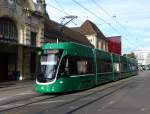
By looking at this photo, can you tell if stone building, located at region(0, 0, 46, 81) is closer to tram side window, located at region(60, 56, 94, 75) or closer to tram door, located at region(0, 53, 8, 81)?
tram door, located at region(0, 53, 8, 81)

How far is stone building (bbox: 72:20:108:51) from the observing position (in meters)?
90.4

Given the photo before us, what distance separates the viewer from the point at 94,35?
90.6 m

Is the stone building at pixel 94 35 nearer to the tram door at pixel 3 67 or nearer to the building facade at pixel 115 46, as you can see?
the building facade at pixel 115 46

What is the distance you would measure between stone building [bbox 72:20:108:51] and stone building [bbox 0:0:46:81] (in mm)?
40850

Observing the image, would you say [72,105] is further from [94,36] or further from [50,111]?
[94,36]

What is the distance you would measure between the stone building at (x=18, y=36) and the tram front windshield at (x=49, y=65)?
1804 cm

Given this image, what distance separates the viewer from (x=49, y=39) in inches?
2199

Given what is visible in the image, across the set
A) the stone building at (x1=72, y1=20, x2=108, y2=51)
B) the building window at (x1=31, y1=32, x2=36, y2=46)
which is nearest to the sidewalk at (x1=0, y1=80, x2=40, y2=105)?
the building window at (x1=31, y1=32, x2=36, y2=46)

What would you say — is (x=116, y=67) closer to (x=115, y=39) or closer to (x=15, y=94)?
(x=15, y=94)

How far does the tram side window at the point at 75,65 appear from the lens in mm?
23062

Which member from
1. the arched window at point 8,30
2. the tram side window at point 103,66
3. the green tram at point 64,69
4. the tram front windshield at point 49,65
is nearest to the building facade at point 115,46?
the arched window at point 8,30

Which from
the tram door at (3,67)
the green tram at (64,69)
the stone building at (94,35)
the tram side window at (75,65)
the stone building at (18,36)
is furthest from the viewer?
the stone building at (94,35)

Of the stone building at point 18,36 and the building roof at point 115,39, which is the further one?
the building roof at point 115,39

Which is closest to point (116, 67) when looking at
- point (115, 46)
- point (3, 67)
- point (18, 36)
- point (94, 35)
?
point (18, 36)
